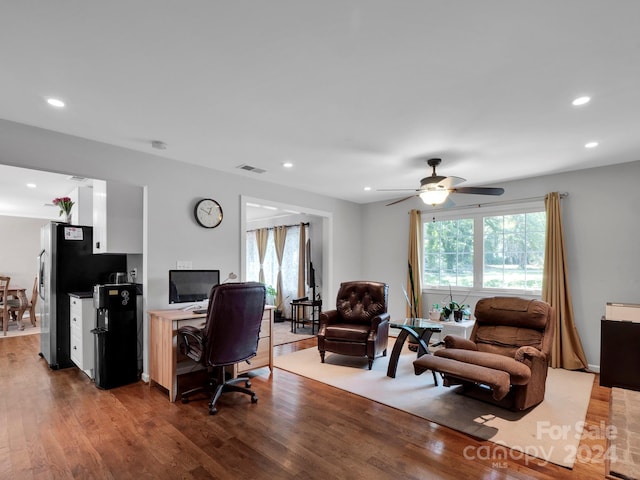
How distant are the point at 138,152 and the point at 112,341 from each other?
202 cm

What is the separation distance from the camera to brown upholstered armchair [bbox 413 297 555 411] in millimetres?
2707

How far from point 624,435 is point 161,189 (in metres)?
4.78

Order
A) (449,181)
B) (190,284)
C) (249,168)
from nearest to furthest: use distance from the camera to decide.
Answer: (449,181) → (190,284) → (249,168)

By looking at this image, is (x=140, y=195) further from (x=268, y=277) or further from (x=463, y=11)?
(x=268, y=277)

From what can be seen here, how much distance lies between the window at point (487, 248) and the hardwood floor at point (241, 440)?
6.26ft

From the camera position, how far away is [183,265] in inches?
155

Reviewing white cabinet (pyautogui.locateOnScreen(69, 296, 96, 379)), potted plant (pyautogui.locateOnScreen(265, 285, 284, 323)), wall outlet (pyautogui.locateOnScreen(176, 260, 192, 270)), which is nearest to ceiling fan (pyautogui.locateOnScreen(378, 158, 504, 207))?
wall outlet (pyautogui.locateOnScreen(176, 260, 192, 270))

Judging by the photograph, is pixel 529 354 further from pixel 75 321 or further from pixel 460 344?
pixel 75 321

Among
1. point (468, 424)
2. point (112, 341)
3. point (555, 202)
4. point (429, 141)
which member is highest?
point (429, 141)

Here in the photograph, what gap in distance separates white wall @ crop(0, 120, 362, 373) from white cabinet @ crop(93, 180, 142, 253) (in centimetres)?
11

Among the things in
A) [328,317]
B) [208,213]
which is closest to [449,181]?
[328,317]

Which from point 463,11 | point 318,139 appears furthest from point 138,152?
point 463,11

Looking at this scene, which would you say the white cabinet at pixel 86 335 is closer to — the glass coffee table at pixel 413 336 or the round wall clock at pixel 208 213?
the round wall clock at pixel 208 213

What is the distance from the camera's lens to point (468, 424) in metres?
2.67
